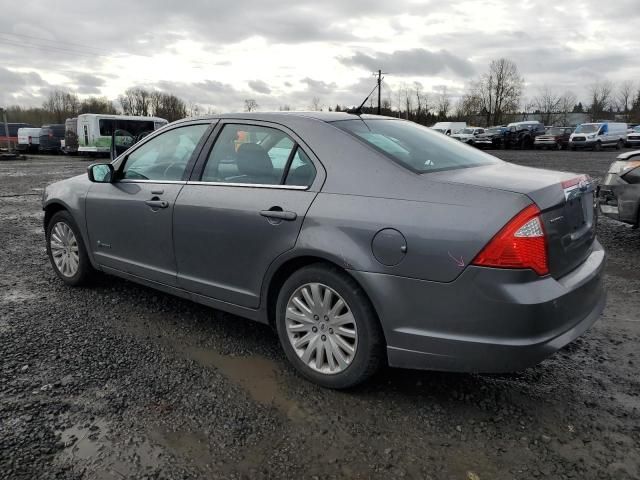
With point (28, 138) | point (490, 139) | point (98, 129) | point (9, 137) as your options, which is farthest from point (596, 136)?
point (9, 137)

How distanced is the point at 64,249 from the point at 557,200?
422 cm

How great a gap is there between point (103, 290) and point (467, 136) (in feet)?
127

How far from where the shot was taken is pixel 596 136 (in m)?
33.3

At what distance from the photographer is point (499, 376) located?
10.4 feet

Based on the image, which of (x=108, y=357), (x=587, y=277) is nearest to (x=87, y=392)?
(x=108, y=357)

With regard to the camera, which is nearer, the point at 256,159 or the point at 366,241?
the point at 366,241

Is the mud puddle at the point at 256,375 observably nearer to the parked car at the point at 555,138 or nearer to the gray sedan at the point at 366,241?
the gray sedan at the point at 366,241

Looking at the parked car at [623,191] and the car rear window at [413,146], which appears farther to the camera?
the parked car at [623,191]

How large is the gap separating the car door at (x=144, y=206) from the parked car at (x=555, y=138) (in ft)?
122

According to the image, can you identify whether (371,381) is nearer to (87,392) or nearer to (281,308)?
(281,308)

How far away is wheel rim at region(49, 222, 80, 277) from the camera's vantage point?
475 centimetres

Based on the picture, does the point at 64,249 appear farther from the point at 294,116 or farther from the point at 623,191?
the point at 623,191

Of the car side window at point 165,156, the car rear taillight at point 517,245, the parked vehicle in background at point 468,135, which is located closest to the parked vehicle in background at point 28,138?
the parked vehicle in background at point 468,135

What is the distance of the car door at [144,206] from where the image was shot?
377 centimetres
